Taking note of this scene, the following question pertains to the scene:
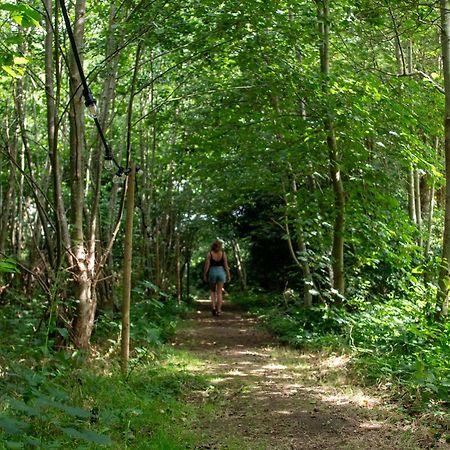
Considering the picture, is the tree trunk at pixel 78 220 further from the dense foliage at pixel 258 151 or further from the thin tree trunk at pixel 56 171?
the thin tree trunk at pixel 56 171

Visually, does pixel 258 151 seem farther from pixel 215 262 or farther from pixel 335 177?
pixel 215 262

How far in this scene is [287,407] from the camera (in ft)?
17.6

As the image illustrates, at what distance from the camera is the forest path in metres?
4.48

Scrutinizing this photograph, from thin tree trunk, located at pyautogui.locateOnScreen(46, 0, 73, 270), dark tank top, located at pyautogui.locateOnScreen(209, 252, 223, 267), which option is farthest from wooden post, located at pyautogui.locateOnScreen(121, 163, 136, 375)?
dark tank top, located at pyautogui.locateOnScreen(209, 252, 223, 267)

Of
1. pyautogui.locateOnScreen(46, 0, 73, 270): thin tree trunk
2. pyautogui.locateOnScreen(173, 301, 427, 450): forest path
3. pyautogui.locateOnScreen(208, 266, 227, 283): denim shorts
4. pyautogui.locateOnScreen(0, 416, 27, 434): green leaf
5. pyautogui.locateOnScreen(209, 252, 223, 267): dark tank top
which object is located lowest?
pyautogui.locateOnScreen(173, 301, 427, 450): forest path

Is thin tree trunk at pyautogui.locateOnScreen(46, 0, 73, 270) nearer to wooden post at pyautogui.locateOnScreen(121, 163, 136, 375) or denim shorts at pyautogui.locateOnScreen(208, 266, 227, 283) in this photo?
wooden post at pyautogui.locateOnScreen(121, 163, 136, 375)

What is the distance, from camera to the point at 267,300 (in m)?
16.0

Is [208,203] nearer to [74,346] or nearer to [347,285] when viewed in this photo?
[347,285]

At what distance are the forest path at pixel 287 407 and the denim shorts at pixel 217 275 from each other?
176 inches

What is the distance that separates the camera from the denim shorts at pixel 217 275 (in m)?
12.8

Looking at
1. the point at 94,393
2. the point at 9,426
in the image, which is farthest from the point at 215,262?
the point at 9,426

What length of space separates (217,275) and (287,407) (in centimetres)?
752

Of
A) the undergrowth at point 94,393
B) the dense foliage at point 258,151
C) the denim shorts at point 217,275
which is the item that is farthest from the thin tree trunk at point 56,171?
the denim shorts at point 217,275

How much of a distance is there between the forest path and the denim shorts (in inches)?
176
